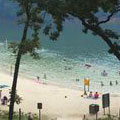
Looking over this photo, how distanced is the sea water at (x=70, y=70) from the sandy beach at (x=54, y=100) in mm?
4882

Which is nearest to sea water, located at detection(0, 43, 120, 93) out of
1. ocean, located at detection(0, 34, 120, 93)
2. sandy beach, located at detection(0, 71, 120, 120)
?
ocean, located at detection(0, 34, 120, 93)

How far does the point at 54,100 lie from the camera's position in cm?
5216

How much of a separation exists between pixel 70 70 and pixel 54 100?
32442 millimetres

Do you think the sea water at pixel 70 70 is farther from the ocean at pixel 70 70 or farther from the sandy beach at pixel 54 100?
the sandy beach at pixel 54 100

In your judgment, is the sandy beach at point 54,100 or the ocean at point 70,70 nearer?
the sandy beach at point 54,100

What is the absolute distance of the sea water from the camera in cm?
7050

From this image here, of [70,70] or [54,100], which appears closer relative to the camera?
[54,100]

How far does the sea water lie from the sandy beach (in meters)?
4.88

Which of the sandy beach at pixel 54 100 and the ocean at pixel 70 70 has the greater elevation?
the ocean at pixel 70 70

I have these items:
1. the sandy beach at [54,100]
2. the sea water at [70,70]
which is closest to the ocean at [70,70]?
the sea water at [70,70]

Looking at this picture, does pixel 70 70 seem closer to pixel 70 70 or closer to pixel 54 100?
pixel 70 70

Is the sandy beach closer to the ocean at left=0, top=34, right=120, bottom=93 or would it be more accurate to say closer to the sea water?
the ocean at left=0, top=34, right=120, bottom=93

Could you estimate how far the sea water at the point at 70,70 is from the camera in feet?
231

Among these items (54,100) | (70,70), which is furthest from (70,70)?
(54,100)
